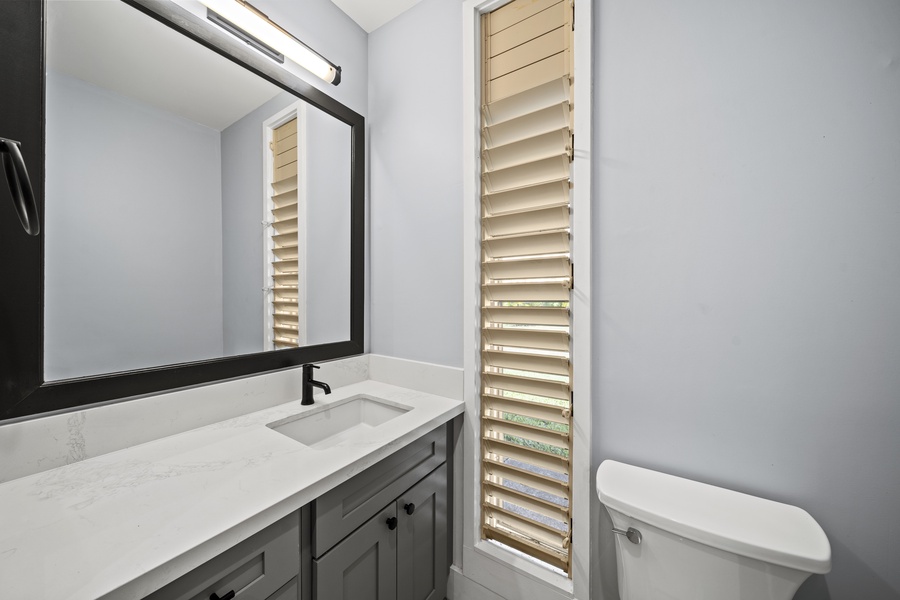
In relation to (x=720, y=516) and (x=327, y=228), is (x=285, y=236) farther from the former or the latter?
(x=720, y=516)

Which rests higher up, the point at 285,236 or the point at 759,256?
the point at 285,236

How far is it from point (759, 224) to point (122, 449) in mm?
1764

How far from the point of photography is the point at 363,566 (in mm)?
910

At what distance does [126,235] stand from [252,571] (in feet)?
3.01

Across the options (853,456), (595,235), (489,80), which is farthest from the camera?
(489,80)

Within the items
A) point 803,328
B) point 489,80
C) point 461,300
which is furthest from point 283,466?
point 489,80

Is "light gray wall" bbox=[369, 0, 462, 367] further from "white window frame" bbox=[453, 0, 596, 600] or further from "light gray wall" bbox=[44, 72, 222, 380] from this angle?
"light gray wall" bbox=[44, 72, 222, 380]

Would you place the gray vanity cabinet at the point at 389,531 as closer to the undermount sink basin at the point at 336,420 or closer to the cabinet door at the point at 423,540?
the cabinet door at the point at 423,540

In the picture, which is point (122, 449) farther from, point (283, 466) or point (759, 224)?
point (759, 224)

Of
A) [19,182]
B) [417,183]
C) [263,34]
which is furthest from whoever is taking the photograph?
[417,183]

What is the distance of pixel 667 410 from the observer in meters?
0.96

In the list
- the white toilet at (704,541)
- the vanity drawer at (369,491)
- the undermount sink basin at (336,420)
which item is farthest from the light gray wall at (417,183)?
the white toilet at (704,541)

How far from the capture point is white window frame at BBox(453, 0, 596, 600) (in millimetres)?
1044

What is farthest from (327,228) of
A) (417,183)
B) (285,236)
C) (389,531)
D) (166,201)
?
(389,531)
